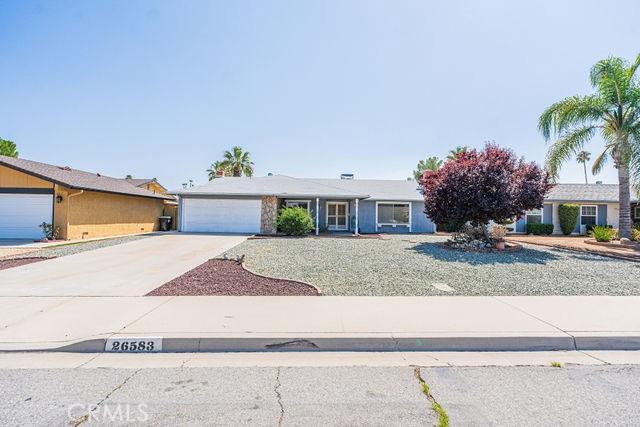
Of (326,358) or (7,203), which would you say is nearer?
(326,358)

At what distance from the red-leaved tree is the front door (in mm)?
9817

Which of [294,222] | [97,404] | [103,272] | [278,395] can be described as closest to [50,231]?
[103,272]

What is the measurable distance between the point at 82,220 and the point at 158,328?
15.6 metres

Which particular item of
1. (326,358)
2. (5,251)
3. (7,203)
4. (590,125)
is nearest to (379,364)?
(326,358)

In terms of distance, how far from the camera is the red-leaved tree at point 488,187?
40.0 ft

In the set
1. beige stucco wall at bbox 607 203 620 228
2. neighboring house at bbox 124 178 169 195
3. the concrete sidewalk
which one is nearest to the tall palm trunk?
beige stucco wall at bbox 607 203 620 228

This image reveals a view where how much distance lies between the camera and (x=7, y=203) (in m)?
15.5

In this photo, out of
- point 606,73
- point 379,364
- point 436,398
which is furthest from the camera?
point 606,73

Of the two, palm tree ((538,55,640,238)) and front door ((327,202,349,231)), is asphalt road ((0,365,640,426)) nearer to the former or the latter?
palm tree ((538,55,640,238))

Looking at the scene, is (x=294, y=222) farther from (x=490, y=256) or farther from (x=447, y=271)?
(x=447, y=271)

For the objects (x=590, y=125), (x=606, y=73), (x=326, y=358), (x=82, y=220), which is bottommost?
(x=326, y=358)

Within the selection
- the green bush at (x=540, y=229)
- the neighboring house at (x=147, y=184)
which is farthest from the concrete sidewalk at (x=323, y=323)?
the neighboring house at (x=147, y=184)

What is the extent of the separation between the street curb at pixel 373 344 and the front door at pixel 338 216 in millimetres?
18278

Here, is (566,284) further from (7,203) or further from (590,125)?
(7,203)
